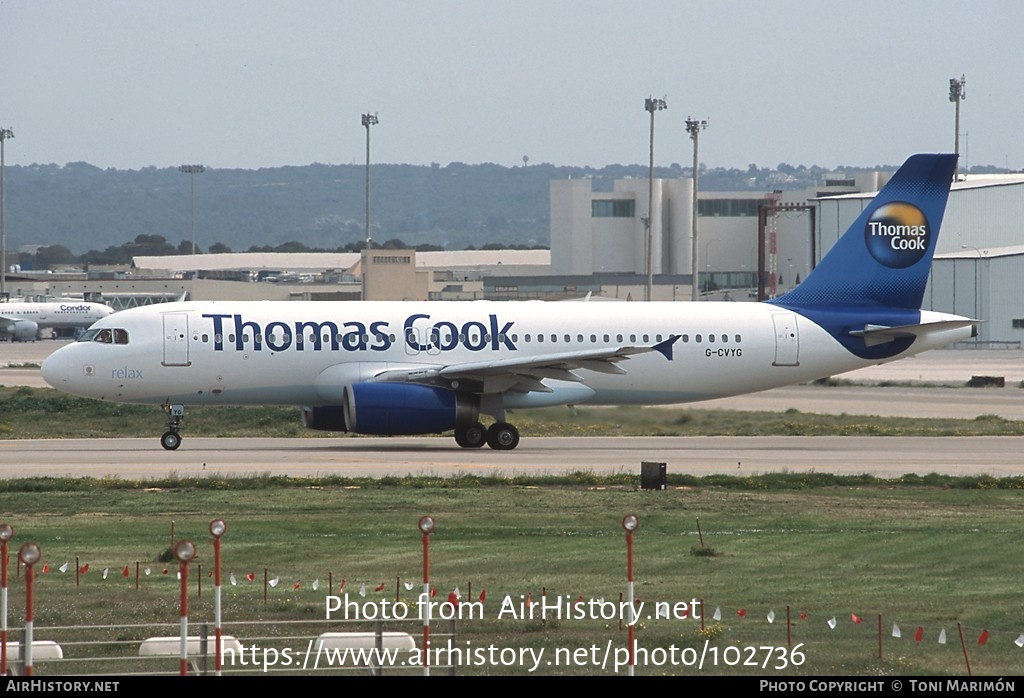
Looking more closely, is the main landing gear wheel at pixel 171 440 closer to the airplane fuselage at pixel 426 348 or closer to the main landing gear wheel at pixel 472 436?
the airplane fuselage at pixel 426 348

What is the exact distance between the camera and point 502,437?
37.9 m

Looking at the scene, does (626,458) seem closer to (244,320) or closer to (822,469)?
(822,469)

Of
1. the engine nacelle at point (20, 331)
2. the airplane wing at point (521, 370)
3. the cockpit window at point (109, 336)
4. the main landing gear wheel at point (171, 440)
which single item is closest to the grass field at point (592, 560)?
the airplane wing at point (521, 370)

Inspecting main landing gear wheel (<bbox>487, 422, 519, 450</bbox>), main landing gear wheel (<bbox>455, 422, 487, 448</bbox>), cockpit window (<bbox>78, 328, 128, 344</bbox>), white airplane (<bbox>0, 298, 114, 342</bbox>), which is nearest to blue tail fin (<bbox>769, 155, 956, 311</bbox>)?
main landing gear wheel (<bbox>487, 422, 519, 450</bbox>)

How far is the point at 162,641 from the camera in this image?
14.2 m

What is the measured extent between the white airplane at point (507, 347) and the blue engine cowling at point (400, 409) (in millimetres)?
39

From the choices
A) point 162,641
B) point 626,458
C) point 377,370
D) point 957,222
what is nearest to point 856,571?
point 162,641

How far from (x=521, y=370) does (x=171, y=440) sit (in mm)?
9036

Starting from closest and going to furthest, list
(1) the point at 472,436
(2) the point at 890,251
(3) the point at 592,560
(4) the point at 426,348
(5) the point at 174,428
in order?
(3) the point at 592,560 → (5) the point at 174,428 → (1) the point at 472,436 → (4) the point at 426,348 → (2) the point at 890,251

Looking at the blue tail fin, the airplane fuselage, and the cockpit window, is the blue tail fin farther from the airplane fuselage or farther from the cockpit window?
the cockpit window

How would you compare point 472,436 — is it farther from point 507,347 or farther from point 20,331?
point 20,331

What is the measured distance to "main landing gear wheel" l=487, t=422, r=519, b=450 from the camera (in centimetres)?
3788

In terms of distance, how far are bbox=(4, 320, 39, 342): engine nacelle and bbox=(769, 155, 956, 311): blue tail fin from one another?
88941mm

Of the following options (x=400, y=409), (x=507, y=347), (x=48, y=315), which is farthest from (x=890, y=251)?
(x=48, y=315)
